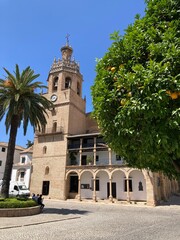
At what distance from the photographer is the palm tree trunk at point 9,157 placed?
1644cm

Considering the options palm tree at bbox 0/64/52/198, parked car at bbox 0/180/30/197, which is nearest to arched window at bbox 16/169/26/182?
parked car at bbox 0/180/30/197

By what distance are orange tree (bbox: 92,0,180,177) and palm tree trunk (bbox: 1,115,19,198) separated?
44.5ft

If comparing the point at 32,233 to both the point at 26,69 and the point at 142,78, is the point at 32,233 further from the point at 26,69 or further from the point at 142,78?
the point at 26,69

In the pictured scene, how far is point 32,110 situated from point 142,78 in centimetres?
1575

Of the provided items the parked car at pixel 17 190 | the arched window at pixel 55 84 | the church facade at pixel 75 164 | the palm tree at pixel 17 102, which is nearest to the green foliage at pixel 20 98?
the palm tree at pixel 17 102

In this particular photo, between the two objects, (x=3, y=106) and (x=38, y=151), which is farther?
(x=38, y=151)

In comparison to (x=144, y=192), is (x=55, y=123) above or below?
above

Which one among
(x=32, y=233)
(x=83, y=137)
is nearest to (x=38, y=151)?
(x=83, y=137)

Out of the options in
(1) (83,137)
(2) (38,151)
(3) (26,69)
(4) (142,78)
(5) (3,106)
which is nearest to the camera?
(4) (142,78)

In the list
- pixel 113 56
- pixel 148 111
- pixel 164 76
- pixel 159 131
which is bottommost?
pixel 159 131

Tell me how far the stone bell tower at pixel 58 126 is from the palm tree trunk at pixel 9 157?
1478cm

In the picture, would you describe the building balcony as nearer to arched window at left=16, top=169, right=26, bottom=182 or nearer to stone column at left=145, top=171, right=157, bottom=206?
arched window at left=16, top=169, right=26, bottom=182

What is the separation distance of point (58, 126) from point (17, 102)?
57.6ft

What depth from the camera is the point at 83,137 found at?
A: 3294 centimetres
